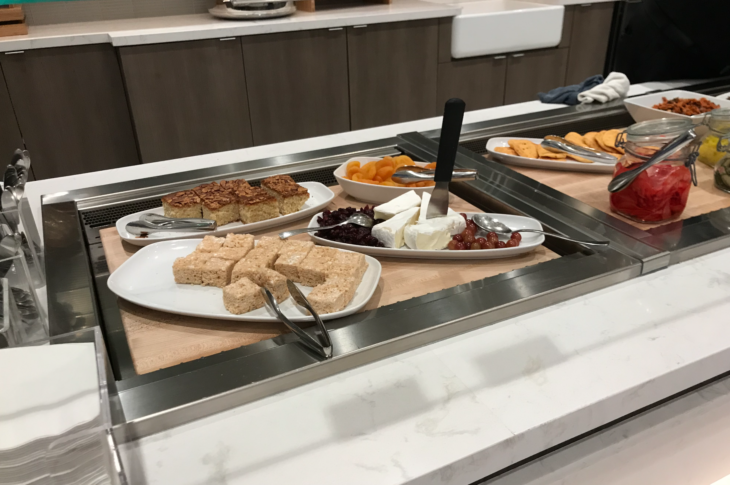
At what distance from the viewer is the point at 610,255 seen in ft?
2.87

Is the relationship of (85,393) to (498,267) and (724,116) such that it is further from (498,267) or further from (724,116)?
(724,116)

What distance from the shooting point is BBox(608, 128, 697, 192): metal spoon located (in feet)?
3.10

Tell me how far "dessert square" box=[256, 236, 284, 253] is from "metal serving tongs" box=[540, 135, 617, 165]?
72 centimetres

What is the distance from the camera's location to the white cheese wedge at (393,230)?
0.92 meters

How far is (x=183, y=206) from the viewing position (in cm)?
102

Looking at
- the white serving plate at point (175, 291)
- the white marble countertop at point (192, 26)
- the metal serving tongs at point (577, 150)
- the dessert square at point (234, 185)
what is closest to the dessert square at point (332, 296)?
the white serving plate at point (175, 291)

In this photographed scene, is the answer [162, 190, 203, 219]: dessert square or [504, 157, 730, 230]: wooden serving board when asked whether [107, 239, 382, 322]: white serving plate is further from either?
[504, 157, 730, 230]: wooden serving board

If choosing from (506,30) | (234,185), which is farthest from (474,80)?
(234,185)

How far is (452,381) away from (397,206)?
0.39 meters

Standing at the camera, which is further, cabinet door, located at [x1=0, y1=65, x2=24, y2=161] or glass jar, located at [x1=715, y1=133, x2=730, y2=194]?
cabinet door, located at [x1=0, y1=65, x2=24, y2=161]

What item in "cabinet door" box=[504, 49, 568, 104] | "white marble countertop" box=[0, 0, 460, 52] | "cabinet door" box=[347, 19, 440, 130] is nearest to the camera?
"white marble countertop" box=[0, 0, 460, 52]

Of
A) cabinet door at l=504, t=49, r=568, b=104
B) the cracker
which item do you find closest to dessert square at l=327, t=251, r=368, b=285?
the cracker

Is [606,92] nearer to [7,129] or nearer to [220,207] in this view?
[220,207]

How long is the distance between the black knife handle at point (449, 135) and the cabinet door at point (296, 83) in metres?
2.15
